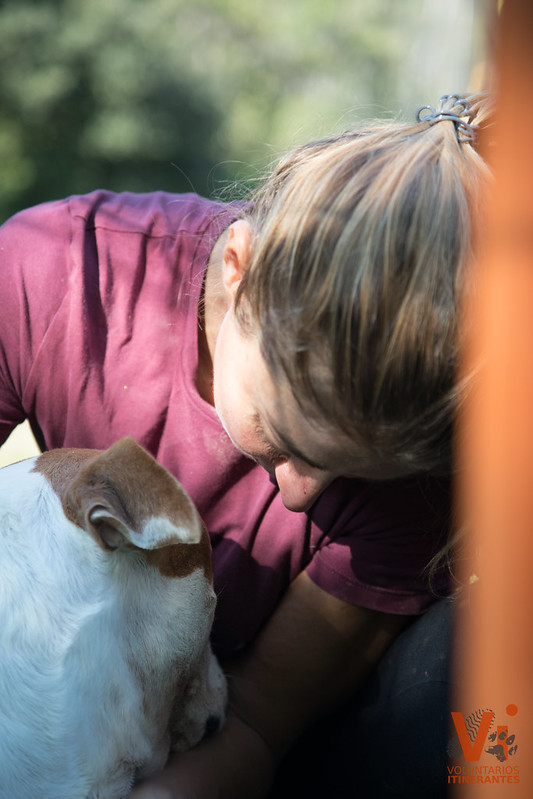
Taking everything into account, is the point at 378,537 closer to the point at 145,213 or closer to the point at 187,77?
the point at 145,213

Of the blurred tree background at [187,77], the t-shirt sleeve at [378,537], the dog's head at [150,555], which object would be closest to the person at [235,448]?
the t-shirt sleeve at [378,537]

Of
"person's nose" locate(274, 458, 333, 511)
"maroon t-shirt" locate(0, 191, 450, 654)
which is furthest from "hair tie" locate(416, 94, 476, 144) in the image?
"person's nose" locate(274, 458, 333, 511)

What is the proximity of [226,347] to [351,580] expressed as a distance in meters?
0.70

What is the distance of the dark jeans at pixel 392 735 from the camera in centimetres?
186

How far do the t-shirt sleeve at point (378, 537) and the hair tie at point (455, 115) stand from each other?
0.78 m

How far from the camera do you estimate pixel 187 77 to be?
5.52m

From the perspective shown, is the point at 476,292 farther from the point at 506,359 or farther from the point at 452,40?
the point at 452,40

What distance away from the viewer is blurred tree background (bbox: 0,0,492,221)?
16.9ft

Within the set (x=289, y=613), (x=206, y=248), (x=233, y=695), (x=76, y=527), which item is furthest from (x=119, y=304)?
(x=233, y=695)

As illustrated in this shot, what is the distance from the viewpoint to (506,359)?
141 cm

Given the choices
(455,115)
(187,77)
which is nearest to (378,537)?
(455,115)

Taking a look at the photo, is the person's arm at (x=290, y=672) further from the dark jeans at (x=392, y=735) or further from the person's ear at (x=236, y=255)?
the person's ear at (x=236, y=255)

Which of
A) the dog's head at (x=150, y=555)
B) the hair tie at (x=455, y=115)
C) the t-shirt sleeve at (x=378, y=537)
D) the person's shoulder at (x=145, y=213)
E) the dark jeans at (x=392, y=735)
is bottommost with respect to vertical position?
the dark jeans at (x=392, y=735)

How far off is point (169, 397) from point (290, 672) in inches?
29.4
